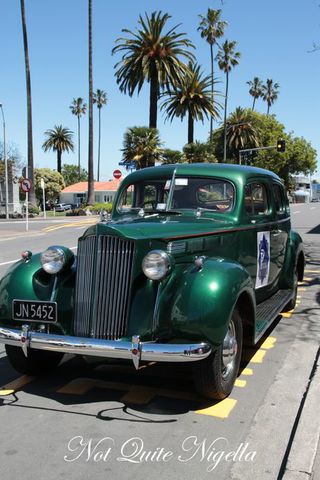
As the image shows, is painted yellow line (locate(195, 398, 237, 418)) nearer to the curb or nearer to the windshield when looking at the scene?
the curb

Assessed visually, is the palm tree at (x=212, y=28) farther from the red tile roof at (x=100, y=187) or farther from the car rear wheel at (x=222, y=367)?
the car rear wheel at (x=222, y=367)

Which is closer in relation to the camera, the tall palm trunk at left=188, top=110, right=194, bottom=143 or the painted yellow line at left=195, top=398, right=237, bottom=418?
the painted yellow line at left=195, top=398, right=237, bottom=418

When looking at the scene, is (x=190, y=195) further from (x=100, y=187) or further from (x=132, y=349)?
(x=100, y=187)

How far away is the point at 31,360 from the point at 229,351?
1.80 meters

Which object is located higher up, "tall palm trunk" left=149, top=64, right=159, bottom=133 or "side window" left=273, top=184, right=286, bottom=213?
"tall palm trunk" left=149, top=64, right=159, bottom=133

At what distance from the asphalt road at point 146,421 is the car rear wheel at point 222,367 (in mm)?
135

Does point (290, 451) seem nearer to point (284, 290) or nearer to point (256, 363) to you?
point (256, 363)

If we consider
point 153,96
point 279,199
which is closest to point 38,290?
point 279,199

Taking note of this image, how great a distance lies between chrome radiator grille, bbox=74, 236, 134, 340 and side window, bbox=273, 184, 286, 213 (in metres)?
3.08

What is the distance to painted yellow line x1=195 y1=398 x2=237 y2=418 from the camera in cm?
380

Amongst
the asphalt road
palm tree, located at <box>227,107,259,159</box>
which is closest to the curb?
the asphalt road

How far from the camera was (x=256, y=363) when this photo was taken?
499cm

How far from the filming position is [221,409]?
389cm

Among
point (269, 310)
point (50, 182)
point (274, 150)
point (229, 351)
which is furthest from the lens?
point (50, 182)
